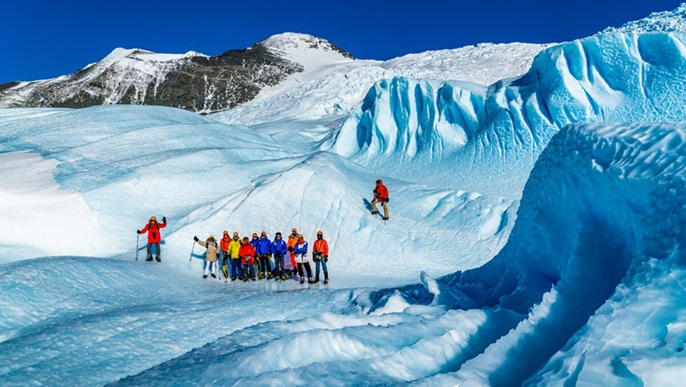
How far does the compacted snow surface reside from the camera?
2.99m

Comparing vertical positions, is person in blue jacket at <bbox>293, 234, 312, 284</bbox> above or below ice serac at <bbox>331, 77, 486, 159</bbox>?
below

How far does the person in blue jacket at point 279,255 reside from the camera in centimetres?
873

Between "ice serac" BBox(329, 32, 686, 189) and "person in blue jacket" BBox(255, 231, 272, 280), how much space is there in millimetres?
7817

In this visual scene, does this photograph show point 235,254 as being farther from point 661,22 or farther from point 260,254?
point 661,22

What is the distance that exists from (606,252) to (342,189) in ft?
24.9

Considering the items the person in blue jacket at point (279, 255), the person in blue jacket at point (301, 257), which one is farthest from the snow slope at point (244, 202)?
the person in blue jacket at point (279, 255)

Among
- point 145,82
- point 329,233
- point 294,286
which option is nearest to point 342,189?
point 329,233

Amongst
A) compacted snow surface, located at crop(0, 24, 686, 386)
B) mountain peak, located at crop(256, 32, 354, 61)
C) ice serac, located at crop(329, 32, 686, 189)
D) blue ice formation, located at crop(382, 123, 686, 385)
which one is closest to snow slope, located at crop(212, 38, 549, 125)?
compacted snow surface, located at crop(0, 24, 686, 386)

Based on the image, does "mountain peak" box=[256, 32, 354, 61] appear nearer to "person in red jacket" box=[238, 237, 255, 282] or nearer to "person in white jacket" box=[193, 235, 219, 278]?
"person in white jacket" box=[193, 235, 219, 278]

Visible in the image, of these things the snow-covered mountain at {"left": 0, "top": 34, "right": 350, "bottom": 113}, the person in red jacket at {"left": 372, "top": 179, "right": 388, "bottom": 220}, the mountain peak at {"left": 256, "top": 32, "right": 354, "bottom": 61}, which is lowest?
the person in red jacket at {"left": 372, "top": 179, "right": 388, "bottom": 220}

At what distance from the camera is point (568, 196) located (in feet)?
14.2

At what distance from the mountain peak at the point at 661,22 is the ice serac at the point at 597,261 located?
561 inches

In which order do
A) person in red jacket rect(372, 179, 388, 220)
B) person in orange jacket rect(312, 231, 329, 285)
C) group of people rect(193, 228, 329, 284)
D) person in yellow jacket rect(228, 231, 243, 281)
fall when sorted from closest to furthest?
A: person in orange jacket rect(312, 231, 329, 285), group of people rect(193, 228, 329, 284), person in yellow jacket rect(228, 231, 243, 281), person in red jacket rect(372, 179, 388, 220)

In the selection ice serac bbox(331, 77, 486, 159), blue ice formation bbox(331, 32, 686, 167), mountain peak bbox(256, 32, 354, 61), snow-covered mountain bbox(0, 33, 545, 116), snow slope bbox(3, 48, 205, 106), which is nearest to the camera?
blue ice formation bbox(331, 32, 686, 167)
